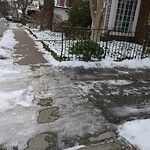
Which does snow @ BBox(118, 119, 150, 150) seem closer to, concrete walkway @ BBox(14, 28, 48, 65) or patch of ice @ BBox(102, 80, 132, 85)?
patch of ice @ BBox(102, 80, 132, 85)

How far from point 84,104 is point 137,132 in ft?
4.61

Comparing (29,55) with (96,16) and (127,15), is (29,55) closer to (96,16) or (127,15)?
(96,16)

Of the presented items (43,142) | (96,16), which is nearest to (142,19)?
(96,16)

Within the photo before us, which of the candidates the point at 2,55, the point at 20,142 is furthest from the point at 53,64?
the point at 20,142

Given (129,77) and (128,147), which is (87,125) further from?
(129,77)

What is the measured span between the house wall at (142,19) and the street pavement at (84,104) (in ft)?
16.5

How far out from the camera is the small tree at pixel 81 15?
14641 mm

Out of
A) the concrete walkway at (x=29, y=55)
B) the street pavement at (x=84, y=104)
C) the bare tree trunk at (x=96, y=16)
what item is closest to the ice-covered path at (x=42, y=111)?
the street pavement at (x=84, y=104)

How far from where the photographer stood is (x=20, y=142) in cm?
382

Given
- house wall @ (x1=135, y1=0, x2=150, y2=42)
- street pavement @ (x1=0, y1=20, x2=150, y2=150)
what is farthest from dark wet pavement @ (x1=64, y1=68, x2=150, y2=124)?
house wall @ (x1=135, y1=0, x2=150, y2=42)

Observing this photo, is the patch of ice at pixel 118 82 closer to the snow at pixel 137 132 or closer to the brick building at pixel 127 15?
the snow at pixel 137 132

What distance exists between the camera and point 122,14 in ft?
43.4

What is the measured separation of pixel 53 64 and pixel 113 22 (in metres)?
6.32

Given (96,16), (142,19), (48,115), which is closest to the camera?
(48,115)
